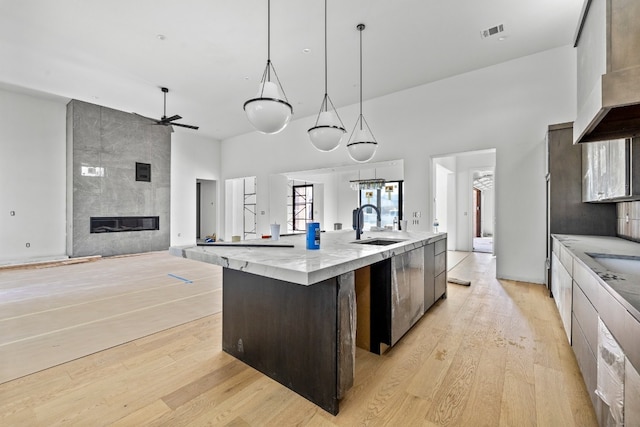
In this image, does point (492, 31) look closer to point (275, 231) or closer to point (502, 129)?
point (502, 129)

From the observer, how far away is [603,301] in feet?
4.04

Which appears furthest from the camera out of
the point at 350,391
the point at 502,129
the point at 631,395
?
the point at 502,129

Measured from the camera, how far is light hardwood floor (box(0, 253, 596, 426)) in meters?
1.48

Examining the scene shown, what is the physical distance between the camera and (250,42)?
4066mm

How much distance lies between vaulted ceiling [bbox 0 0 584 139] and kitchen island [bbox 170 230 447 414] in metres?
2.95

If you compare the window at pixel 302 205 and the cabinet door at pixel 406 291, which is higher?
the window at pixel 302 205

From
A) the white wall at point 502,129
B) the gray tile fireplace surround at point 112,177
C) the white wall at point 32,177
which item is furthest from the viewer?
the gray tile fireplace surround at point 112,177

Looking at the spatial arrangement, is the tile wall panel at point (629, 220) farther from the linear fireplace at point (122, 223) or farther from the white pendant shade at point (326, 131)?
the linear fireplace at point (122, 223)

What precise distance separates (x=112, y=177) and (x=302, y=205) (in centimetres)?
681

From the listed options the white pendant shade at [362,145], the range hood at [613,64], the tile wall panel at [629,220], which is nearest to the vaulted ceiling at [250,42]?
the white pendant shade at [362,145]

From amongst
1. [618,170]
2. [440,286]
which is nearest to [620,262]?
[618,170]

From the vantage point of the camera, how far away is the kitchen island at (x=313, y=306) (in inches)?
59.1

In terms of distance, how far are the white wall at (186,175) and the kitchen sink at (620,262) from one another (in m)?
8.73

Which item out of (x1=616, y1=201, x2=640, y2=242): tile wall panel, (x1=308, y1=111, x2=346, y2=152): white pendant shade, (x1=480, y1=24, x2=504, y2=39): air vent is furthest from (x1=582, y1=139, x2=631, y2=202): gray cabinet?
(x1=308, y1=111, x2=346, y2=152): white pendant shade
